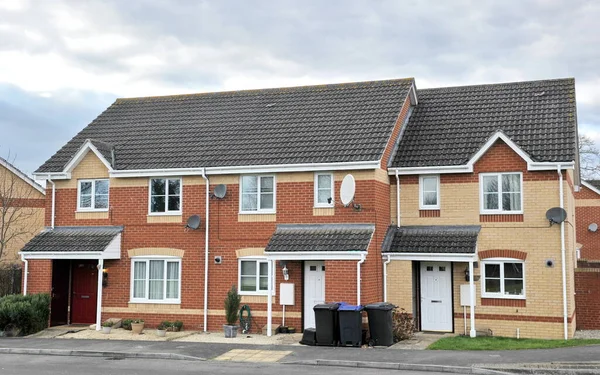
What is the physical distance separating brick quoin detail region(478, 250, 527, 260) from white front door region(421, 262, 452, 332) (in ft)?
3.68

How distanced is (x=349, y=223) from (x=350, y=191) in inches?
43.2

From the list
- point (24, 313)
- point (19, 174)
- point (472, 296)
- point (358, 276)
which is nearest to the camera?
point (358, 276)

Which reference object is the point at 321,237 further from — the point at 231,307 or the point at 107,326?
the point at 107,326

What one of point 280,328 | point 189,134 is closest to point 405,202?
point 280,328

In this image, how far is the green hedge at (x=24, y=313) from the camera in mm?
21672

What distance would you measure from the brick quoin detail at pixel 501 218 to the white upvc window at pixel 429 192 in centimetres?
152

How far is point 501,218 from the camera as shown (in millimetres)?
21297

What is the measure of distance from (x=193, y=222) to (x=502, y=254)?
963 centimetres

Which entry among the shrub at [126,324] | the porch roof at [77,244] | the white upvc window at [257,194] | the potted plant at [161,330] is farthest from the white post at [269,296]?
the porch roof at [77,244]

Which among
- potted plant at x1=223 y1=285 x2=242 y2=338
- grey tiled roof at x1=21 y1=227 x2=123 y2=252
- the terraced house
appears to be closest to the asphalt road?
potted plant at x1=223 y1=285 x2=242 y2=338

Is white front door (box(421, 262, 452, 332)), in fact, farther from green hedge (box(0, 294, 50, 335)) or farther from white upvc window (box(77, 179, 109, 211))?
green hedge (box(0, 294, 50, 335))

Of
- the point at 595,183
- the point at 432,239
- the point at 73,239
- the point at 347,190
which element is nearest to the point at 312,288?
the point at 347,190

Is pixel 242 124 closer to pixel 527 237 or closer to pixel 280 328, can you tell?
pixel 280 328

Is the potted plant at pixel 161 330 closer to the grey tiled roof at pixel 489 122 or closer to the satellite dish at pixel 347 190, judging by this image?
the satellite dish at pixel 347 190
